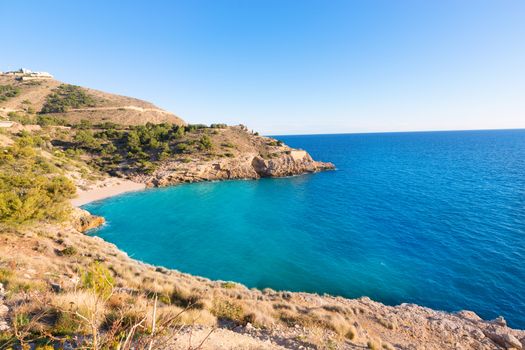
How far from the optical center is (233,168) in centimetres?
5503

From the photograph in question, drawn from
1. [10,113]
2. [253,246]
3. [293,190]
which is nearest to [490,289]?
[253,246]

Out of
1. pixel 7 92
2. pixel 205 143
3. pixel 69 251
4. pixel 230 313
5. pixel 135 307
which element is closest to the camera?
pixel 135 307

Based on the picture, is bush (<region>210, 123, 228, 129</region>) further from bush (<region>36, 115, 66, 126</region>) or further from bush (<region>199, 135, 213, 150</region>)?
bush (<region>36, 115, 66, 126</region>)

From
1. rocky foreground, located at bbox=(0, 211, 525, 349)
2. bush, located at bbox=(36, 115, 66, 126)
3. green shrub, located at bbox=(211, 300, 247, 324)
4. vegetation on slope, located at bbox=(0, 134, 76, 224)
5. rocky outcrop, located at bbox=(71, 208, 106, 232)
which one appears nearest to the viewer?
rocky foreground, located at bbox=(0, 211, 525, 349)

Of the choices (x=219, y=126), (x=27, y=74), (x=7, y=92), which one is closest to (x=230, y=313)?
(x=219, y=126)

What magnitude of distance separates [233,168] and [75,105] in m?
63.2

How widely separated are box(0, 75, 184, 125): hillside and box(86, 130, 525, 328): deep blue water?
4811 cm

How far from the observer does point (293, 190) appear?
45.6 metres

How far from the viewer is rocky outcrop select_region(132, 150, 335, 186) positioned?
4890 cm

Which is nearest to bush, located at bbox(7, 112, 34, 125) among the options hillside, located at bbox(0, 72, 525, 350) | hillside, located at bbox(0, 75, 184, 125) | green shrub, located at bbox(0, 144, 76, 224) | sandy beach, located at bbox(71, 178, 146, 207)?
hillside, located at bbox(0, 75, 184, 125)

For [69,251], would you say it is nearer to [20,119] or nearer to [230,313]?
[230,313]

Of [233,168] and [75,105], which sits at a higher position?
[75,105]

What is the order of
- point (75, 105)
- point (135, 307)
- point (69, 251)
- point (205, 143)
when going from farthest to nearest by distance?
point (75, 105), point (205, 143), point (69, 251), point (135, 307)

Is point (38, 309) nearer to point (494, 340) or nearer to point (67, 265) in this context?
point (67, 265)
